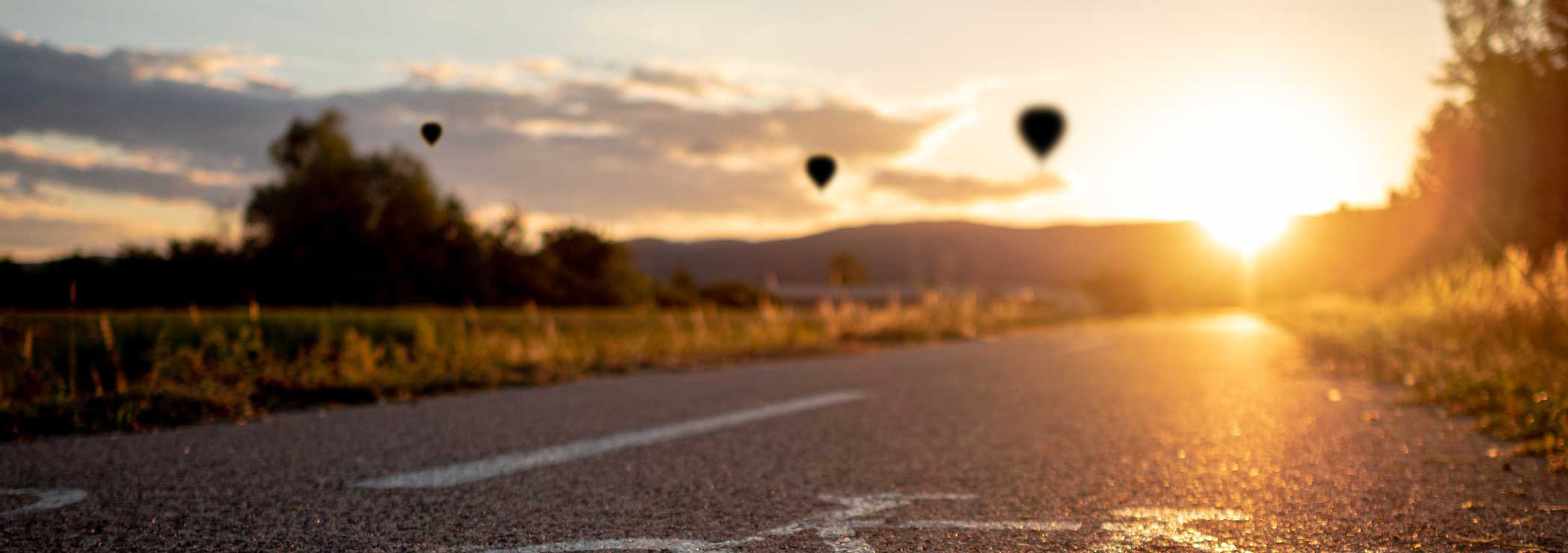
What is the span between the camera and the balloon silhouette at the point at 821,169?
16594mm

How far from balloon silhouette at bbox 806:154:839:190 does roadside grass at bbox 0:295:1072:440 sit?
84.2 inches

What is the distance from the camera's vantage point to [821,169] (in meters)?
16.7

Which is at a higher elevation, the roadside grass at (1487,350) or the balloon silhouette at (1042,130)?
the balloon silhouette at (1042,130)

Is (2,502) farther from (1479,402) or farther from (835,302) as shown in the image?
(835,302)

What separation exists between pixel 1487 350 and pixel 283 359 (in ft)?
30.3

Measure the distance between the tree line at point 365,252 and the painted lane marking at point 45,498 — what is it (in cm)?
2787

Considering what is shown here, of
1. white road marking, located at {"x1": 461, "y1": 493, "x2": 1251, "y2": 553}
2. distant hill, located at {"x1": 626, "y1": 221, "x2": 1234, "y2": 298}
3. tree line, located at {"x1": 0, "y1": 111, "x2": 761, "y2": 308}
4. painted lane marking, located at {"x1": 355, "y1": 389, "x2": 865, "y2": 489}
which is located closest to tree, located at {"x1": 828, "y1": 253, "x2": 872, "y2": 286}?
distant hill, located at {"x1": 626, "y1": 221, "x2": 1234, "y2": 298}

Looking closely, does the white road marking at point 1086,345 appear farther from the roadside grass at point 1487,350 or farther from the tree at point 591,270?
the tree at point 591,270

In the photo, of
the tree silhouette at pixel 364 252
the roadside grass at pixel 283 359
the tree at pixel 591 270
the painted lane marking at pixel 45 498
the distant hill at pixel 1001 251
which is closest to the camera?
the painted lane marking at pixel 45 498

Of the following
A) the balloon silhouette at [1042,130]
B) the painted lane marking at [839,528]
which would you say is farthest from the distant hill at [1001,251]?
the painted lane marking at [839,528]

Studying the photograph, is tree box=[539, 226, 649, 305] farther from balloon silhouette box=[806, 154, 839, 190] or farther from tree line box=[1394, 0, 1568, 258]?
Result: tree line box=[1394, 0, 1568, 258]

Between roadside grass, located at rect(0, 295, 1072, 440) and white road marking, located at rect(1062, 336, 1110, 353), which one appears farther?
white road marking, located at rect(1062, 336, 1110, 353)

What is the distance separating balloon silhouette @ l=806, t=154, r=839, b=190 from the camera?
16.6 meters

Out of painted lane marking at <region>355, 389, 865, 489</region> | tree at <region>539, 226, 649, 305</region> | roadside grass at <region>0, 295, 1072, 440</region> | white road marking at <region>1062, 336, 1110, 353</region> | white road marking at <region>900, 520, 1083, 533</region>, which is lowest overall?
white road marking at <region>1062, 336, 1110, 353</region>
